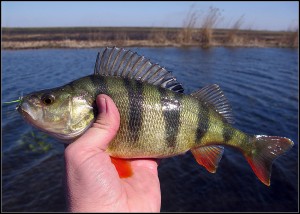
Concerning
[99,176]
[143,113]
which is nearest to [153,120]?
[143,113]

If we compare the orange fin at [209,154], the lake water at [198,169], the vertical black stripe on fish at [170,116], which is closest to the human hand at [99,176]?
the vertical black stripe on fish at [170,116]

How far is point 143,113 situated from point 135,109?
10cm

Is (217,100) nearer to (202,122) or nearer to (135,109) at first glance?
(202,122)

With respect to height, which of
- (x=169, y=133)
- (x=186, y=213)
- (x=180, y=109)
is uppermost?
(x=180, y=109)

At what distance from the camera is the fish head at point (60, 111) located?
330 cm

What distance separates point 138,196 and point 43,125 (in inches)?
50.6

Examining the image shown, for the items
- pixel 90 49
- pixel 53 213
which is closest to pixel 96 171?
pixel 53 213

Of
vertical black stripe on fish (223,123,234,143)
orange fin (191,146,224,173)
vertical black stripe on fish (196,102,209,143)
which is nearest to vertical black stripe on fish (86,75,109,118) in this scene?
vertical black stripe on fish (196,102,209,143)

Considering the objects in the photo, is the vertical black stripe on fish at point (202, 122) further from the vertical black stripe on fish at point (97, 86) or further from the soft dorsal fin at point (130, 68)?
the vertical black stripe on fish at point (97, 86)

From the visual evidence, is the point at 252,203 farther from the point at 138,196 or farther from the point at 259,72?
the point at 259,72

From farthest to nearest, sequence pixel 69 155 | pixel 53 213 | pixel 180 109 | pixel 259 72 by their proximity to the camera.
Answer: pixel 259 72
pixel 53 213
pixel 180 109
pixel 69 155

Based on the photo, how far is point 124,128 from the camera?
339cm

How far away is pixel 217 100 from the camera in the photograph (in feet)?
12.6

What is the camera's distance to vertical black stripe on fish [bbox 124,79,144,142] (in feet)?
11.2
